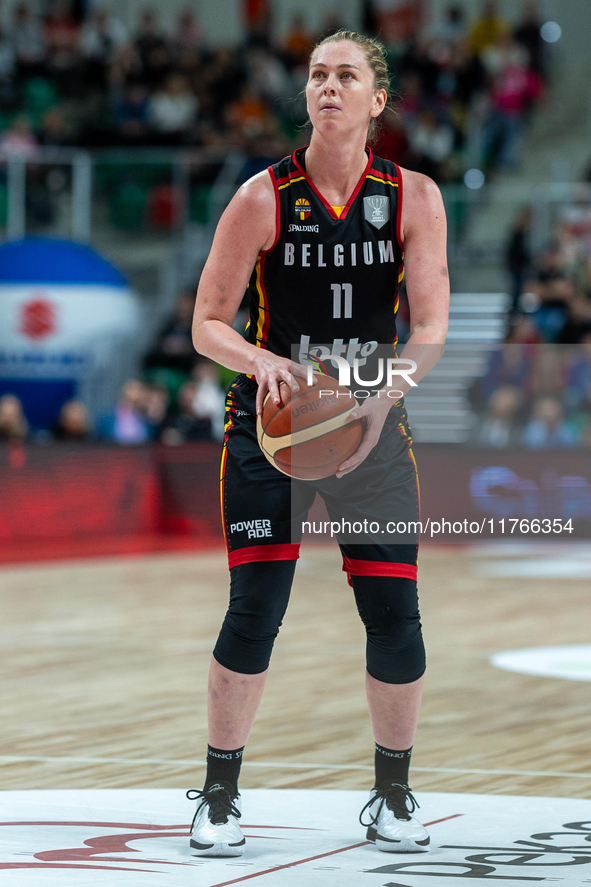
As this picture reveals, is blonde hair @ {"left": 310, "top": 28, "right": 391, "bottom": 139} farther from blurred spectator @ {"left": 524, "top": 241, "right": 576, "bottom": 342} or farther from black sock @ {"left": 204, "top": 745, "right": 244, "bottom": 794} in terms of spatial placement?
blurred spectator @ {"left": 524, "top": 241, "right": 576, "bottom": 342}

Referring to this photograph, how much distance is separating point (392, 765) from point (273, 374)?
46.4 inches

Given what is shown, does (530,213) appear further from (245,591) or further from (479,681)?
(245,591)

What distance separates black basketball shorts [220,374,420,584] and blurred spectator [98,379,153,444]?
9220 millimetres

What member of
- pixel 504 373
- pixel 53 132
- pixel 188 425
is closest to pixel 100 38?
pixel 53 132

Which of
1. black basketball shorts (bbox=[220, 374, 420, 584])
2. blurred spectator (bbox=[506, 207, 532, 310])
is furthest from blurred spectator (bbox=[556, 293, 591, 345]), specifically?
black basketball shorts (bbox=[220, 374, 420, 584])

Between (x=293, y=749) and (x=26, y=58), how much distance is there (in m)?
14.6

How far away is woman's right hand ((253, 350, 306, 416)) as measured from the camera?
11.5 ft

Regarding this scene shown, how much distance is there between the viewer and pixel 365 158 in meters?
3.84

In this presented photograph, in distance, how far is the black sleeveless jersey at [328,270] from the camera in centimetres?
373

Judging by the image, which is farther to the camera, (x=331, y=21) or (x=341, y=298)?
(x=331, y=21)

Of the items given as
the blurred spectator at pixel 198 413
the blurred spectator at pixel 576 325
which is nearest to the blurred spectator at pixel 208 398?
the blurred spectator at pixel 198 413

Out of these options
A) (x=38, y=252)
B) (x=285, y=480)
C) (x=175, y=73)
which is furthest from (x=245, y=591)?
(x=175, y=73)

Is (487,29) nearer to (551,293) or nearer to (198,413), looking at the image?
(551,293)

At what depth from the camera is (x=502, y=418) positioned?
12.9m
